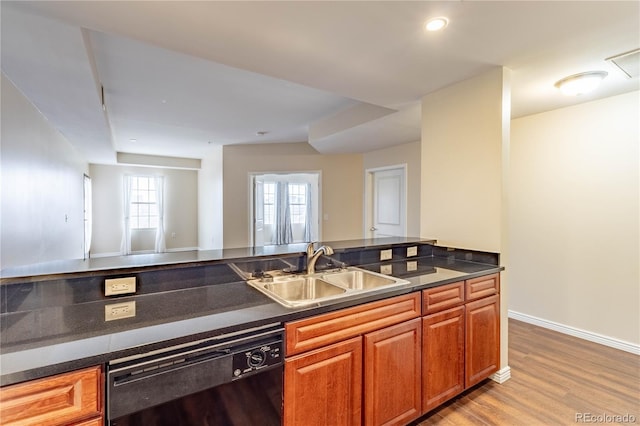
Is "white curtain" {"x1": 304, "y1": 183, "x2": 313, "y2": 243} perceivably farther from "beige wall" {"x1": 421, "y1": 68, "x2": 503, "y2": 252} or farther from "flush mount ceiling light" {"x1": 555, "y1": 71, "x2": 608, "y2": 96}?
"flush mount ceiling light" {"x1": 555, "y1": 71, "x2": 608, "y2": 96}

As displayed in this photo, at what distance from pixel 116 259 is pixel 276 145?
14.8 ft

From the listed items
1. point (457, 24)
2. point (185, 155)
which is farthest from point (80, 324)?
point (185, 155)

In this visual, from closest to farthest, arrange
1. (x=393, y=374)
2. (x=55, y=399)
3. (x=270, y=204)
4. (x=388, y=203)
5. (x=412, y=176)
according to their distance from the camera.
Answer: (x=55, y=399)
(x=393, y=374)
(x=412, y=176)
(x=388, y=203)
(x=270, y=204)

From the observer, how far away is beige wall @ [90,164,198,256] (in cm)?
745

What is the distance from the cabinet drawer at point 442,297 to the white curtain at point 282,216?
6251 millimetres

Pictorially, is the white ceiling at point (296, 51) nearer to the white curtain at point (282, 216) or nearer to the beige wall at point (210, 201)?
the beige wall at point (210, 201)

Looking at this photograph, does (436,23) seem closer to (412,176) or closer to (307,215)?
(412,176)

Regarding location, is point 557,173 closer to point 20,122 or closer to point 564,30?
point 564,30

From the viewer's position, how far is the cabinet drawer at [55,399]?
2.69 ft

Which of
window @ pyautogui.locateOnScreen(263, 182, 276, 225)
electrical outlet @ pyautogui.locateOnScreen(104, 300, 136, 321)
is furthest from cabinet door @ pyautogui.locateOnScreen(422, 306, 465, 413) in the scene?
window @ pyautogui.locateOnScreen(263, 182, 276, 225)

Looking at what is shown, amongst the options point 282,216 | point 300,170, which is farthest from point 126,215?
point 300,170

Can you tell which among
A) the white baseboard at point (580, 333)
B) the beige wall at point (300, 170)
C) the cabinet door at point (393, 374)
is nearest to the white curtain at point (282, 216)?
the beige wall at point (300, 170)

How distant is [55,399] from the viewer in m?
0.88

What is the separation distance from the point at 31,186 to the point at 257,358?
3.49m
